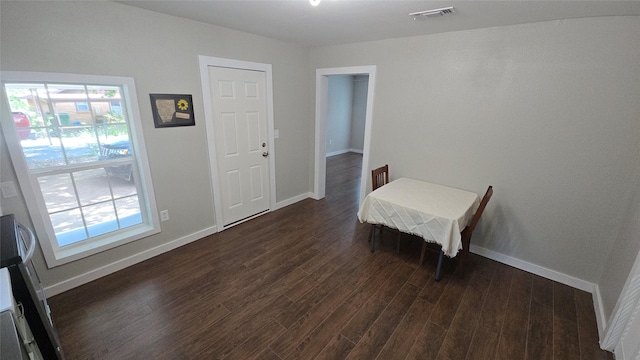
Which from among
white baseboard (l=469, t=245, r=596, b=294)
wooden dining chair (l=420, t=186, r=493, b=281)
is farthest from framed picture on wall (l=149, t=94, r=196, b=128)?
white baseboard (l=469, t=245, r=596, b=294)

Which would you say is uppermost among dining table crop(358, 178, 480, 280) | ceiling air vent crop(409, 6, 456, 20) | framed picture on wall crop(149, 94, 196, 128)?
ceiling air vent crop(409, 6, 456, 20)

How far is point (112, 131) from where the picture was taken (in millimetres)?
2342

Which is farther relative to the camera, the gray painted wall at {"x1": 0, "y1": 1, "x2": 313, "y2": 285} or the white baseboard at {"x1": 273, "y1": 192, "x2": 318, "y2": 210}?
the white baseboard at {"x1": 273, "y1": 192, "x2": 318, "y2": 210}

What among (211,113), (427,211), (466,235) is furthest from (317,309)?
(211,113)

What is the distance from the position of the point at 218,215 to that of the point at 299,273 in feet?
4.48

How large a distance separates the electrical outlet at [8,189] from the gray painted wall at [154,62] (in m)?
0.04

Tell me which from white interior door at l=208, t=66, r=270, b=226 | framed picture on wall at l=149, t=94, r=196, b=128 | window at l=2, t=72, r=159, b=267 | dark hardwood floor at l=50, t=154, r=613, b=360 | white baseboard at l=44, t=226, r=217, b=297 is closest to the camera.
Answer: dark hardwood floor at l=50, t=154, r=613, b=360

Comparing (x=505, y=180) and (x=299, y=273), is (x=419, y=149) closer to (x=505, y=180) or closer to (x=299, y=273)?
(x=505, y=180)

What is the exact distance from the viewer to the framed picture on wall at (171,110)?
2457mm

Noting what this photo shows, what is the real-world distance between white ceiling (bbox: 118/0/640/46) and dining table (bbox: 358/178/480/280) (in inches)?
63.6

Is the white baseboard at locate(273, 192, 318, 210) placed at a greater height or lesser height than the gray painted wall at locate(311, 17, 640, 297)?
lesser

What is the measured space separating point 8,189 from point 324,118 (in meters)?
3.33

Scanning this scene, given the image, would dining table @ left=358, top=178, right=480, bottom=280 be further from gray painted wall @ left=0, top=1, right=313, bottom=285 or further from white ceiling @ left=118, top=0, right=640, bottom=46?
gray painted wall @ left=0, top=1, right=313, bottom=285

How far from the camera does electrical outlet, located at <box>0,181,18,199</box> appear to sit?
72.5 inches
